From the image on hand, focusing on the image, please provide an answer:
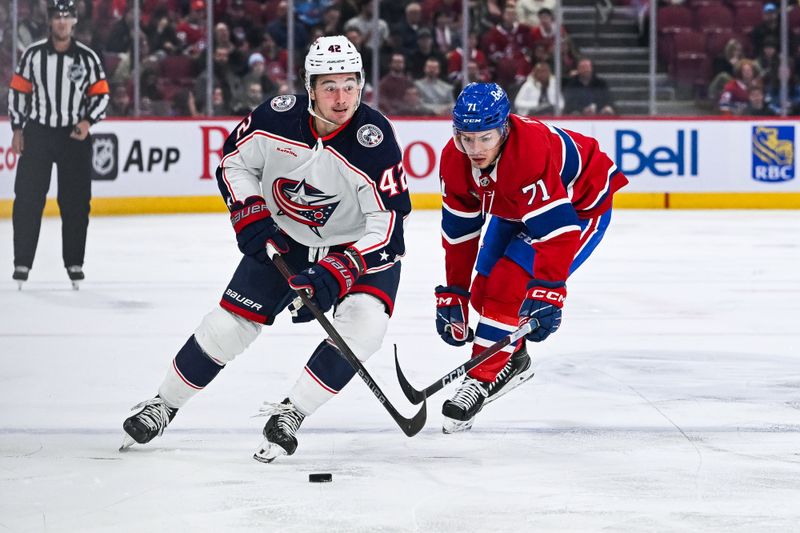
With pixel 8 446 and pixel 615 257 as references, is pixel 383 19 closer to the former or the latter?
pixel 615 257

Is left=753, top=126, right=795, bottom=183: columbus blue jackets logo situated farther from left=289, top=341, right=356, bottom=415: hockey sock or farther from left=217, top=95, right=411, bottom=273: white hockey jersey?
left=289, top=341, right=356, bottom=415: hockey sock

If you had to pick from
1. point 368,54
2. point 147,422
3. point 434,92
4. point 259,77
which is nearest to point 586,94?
point 434,92

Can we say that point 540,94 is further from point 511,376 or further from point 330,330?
point 330,330

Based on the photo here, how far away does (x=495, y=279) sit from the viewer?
3.57 meters

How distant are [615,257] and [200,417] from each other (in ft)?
14.9

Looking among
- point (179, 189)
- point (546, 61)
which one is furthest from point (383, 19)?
point (179, 189)

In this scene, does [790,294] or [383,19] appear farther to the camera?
[383,19]

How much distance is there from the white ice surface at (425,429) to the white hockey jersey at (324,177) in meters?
0.52

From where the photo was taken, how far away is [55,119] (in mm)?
7051

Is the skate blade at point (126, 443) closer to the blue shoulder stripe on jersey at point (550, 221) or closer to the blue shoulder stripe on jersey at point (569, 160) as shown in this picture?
the blue shoulder stripe on jersey at point (550, 221)

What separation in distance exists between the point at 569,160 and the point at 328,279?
0.83 metres

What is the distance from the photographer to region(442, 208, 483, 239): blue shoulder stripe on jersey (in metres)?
3.56

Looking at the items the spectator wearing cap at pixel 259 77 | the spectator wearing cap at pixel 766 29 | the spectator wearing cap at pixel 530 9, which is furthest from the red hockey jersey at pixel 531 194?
the spectator wearing cap at pixel 766 29

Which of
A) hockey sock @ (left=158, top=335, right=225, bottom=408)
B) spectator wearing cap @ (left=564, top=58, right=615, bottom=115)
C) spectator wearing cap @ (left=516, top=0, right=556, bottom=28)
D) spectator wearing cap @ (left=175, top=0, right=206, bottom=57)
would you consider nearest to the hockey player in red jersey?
hockey sock @ (left=158, top=335, right=225, bottom=408)
